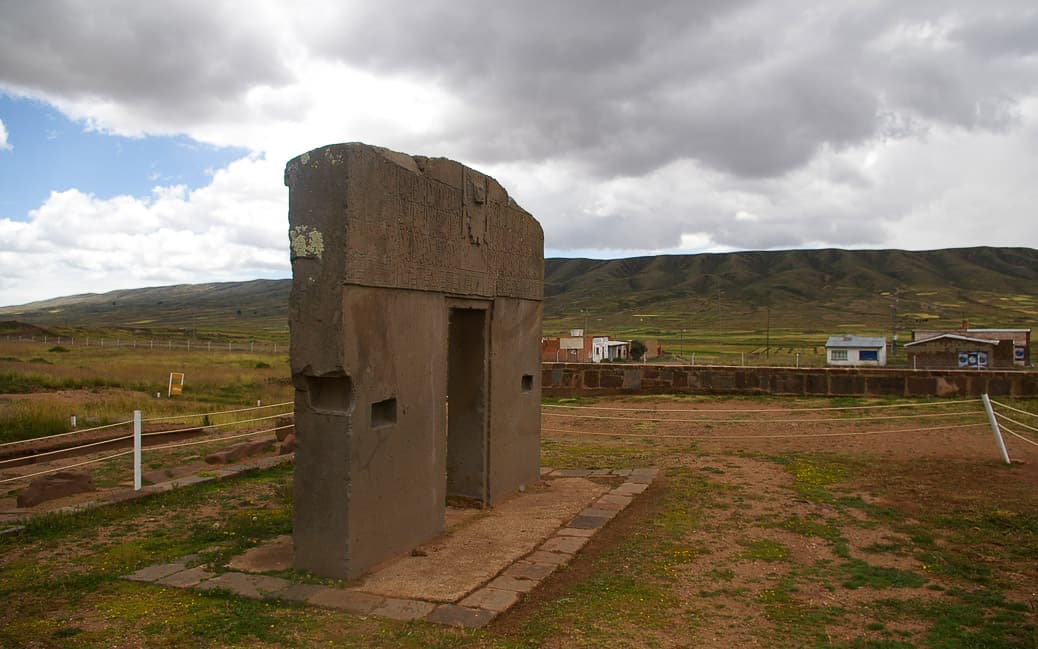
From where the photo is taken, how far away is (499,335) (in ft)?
27.6

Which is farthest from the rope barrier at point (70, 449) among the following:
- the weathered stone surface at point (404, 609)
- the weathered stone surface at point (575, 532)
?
the weathered stone surface at point (575, 532)

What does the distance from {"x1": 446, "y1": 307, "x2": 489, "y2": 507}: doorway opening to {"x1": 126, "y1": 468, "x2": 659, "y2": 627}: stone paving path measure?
1.51m

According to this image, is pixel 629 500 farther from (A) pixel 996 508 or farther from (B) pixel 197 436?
(B) pixel 197 436

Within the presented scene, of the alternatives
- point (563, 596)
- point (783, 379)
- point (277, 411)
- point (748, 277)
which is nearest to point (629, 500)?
point (563, 596)

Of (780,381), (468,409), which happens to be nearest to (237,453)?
(468,409)

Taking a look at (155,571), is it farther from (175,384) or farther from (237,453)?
(175,384)

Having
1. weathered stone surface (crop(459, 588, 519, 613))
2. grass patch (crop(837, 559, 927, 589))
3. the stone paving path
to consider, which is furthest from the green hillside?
weathered stone surface (crop(459, 588, 519, 613))

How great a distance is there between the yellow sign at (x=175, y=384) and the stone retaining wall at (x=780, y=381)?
9.92 m

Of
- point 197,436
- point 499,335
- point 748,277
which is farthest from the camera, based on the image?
point 748,277

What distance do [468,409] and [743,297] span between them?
375 ft

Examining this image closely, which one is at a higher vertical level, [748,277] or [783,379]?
[748,277]

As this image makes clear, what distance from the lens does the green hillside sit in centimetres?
7812

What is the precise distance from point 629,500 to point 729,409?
27.4 ft

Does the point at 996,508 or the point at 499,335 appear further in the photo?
the point at 499,335
